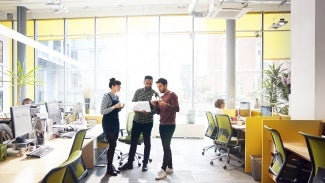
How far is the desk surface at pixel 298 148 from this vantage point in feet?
10.0

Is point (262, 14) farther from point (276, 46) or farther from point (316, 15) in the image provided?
point (316, 15)

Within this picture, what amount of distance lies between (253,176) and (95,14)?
22.7 ft

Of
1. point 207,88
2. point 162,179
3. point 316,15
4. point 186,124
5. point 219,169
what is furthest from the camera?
point 207,88

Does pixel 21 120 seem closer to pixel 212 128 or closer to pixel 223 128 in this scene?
pixel 223 128

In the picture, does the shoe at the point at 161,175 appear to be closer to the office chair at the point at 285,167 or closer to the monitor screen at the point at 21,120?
the office chair at the point at 285,167

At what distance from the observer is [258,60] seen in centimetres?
886

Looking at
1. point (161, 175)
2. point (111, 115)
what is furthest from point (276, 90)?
point (111, 115)

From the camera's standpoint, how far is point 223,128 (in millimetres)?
5227

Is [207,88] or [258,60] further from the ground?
[258,60]

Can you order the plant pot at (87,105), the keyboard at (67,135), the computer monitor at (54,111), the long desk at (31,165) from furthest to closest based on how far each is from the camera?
the plant pot at (87,105)
the computer monitor at (54,111)
the keyboard at (67,135)
the long desk at (31,165)

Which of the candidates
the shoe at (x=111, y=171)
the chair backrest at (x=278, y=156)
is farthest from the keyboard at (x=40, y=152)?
the chair backrest at (x=278, y=156)

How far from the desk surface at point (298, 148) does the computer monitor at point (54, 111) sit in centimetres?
338

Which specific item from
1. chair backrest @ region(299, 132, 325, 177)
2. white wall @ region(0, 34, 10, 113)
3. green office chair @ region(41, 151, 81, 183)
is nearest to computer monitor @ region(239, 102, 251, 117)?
chair backrest @ region(299, 132, 325, 177)

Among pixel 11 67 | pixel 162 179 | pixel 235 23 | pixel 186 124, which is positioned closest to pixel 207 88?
pixel 186 124
